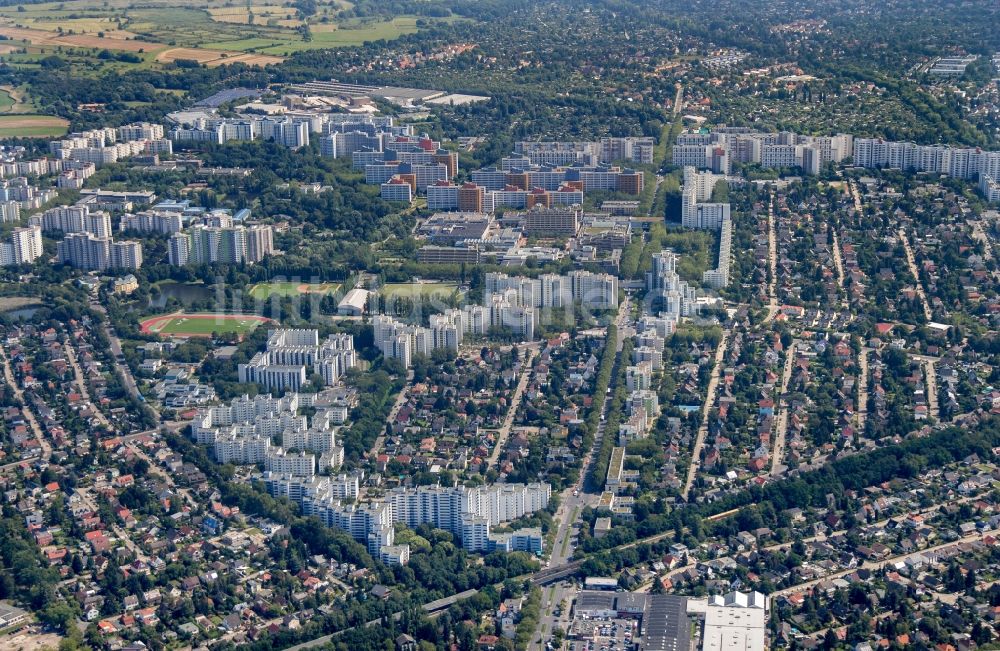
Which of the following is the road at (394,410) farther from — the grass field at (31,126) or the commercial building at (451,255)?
the grass field at (31,126)

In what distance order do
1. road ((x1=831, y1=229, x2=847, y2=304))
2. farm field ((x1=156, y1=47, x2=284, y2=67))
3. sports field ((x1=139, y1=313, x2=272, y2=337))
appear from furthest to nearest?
1. farm field ((x1=156, y1=47, x2=284, y2=67))
2. road ((x1=831, y1=229, x2=847, y2=304))
3. sports field ((x1=139, y1=313, x2=272, y2=337))

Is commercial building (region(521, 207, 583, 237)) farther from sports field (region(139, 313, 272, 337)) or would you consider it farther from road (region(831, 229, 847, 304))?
sports field (region(139, 313, 272, 337))

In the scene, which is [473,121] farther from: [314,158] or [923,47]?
[923,47]

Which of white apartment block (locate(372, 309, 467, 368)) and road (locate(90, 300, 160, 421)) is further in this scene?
white apartment block (locate(372, 309, 467, 368))

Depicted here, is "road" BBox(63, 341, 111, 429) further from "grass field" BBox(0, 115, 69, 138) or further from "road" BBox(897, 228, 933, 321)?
"grass field" BBox(0, 115, 69, 138)

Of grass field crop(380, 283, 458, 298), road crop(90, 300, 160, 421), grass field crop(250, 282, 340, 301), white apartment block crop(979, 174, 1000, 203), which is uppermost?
white apartment block crop(979, 174, 1000, 203)

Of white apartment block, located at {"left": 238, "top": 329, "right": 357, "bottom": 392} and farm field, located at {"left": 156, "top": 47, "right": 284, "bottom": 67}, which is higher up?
farm field, located at {"left": 156, "top": 47, "right": 284, "bottom": 67}

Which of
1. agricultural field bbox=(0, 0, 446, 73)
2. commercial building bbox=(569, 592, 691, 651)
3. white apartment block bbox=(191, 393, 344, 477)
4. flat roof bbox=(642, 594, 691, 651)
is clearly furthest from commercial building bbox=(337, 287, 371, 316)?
agricultural field bbox=(0, 0, 446, 73)

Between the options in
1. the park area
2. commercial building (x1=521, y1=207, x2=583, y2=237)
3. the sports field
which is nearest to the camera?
the sports field

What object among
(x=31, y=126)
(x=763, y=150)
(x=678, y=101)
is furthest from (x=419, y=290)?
(x=678, y=101)
